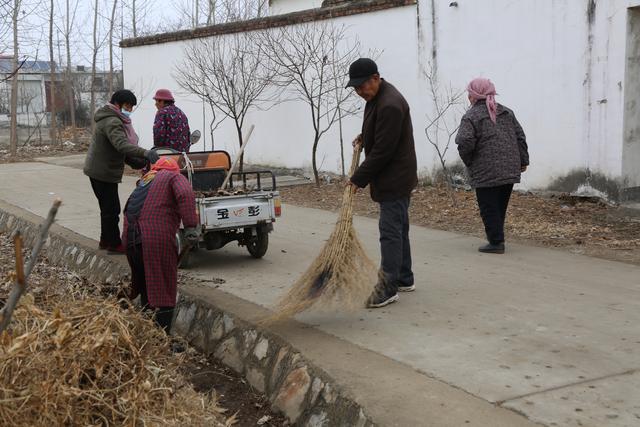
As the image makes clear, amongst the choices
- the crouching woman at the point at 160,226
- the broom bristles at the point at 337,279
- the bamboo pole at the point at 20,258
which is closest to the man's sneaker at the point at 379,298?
A: the broom bristles at the point at 337,279

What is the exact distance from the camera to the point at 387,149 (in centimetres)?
557

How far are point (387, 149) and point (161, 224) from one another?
1727mm

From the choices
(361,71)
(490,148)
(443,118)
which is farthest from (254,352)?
(443,118)

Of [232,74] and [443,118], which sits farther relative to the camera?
[232,74]

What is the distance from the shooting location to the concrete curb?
423 cm

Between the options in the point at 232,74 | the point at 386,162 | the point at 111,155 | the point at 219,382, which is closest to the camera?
the point at 219,382

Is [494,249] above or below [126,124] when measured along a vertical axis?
below

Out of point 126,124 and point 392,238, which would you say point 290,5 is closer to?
point 126,124

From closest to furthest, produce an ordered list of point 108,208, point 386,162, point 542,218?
point 386,162, point 108,208, point 542,218

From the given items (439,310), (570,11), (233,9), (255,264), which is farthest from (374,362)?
(233,9)

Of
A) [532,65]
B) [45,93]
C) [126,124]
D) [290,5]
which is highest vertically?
[290,5]

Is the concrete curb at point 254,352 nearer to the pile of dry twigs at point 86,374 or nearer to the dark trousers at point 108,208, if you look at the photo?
the dark trousers at point 108,208

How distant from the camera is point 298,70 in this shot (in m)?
14.5

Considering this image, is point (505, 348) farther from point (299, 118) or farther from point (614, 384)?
point (299, 118)
